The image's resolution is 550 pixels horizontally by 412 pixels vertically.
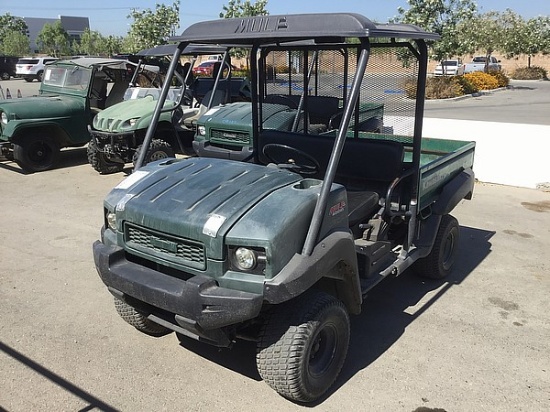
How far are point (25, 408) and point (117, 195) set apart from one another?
1338 millimetres

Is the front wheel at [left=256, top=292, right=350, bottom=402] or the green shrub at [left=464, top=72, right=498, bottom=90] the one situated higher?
the green shrub at [left=464, top=72, right=498, bottom=90]

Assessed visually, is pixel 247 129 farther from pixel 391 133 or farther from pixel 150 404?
pixel 150 404

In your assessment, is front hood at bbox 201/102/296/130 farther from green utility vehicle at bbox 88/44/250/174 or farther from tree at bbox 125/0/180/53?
tree at bbox 125/0/180/53

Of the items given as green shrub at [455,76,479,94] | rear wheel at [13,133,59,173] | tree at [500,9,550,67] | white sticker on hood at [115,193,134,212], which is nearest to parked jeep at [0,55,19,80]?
green shrub at [455,76,479,94]

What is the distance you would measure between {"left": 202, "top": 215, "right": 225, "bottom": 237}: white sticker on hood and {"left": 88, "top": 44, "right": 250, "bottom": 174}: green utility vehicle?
16.2 feet

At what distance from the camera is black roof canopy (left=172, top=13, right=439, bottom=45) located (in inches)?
110

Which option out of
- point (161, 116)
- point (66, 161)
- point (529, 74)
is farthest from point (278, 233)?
point (529, 74)

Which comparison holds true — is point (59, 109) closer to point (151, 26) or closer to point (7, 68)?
point (151, 26)

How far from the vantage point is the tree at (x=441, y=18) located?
20.9 metres

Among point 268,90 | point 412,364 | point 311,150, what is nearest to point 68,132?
point 268,90

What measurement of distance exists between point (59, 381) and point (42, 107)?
22.7 feet

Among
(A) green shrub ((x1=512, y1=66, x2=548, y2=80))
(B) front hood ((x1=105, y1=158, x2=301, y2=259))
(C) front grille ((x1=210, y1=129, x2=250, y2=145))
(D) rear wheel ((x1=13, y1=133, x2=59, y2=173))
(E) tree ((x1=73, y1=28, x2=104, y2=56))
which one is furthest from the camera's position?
(E) tree ((x1=73, y1=28, x2=104, y2=56))

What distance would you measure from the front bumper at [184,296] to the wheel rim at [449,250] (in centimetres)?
263

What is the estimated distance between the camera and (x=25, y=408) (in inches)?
118
